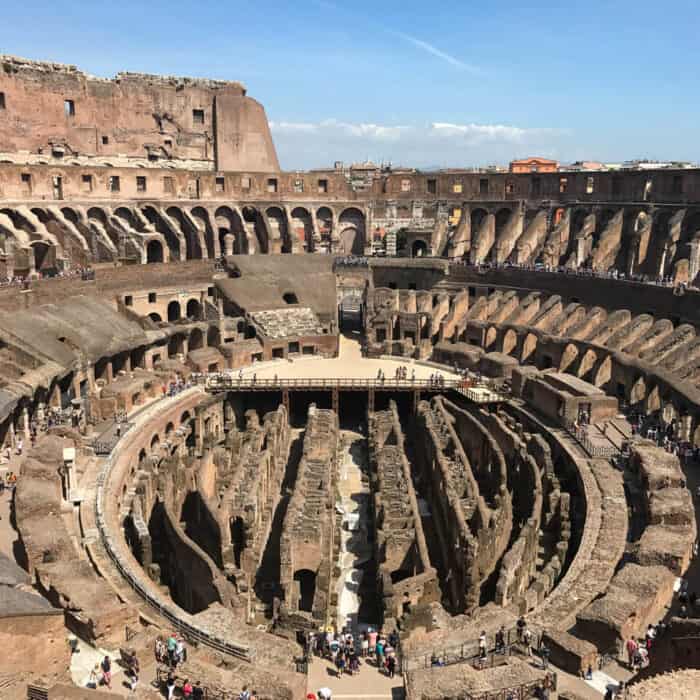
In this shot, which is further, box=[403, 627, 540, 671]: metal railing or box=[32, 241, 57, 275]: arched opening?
box=[32, 241, 57, 275]: arched opening

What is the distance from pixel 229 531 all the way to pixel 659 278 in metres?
27.5

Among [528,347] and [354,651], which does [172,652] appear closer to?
[354,651]

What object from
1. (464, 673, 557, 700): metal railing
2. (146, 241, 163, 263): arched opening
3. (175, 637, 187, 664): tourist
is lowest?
(175, 637, 187, 664): tourist

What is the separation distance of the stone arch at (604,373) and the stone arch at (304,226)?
25.7 m

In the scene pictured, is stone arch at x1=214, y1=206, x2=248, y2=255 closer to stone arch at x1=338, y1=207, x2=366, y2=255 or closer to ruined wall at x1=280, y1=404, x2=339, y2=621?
stone arch at x1=338, y1=207, x2=366, y2=255

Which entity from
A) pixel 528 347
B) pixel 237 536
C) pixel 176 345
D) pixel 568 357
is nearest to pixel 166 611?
pixel 237 536

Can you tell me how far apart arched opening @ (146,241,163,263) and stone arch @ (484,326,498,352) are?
20779 millimetres

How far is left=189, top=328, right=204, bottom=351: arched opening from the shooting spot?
135ft

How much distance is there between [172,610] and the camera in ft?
54.4

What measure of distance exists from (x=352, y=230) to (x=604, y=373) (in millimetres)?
26550

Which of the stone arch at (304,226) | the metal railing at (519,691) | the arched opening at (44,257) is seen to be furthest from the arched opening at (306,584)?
the stone arch at (304,226)

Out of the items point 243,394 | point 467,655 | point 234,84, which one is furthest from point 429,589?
point 234,84

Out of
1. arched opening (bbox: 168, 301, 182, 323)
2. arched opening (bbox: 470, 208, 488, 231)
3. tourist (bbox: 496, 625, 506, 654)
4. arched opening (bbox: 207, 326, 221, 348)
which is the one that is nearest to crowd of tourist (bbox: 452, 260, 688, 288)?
arched opening (bbox: 470, 208, 488, 231)

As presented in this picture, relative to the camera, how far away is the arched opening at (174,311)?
44.4 meters
